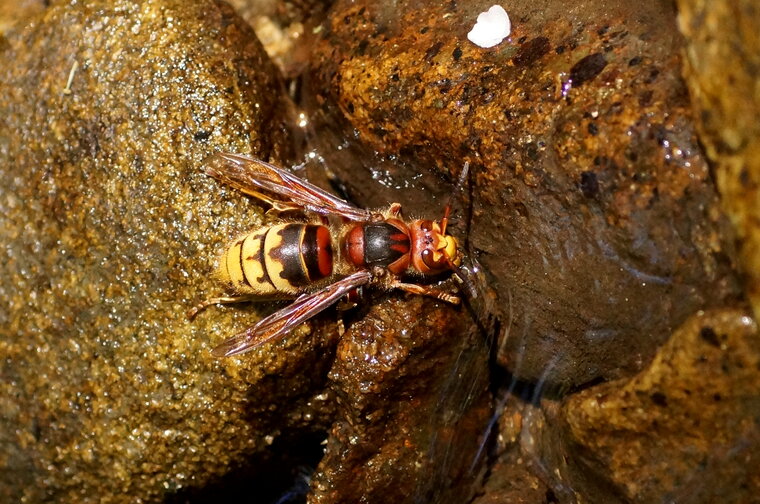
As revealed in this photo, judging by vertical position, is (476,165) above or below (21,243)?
below

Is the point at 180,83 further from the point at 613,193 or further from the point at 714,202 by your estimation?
the point at 714,202

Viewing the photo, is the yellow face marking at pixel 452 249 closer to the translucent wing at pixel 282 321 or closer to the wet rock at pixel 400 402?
the wet rock at pixel 400 402

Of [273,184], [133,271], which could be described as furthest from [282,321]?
[133,271]

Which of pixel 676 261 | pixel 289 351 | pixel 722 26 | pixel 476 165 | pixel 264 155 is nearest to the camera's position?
pixel 722 26

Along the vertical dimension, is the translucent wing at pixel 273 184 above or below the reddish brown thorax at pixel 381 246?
above

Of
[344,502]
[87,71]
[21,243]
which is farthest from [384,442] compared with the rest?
[87,71]

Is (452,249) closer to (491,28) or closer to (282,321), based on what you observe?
(282,321)

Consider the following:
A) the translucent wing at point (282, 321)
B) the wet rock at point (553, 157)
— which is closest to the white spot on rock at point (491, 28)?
the wet rock at point (553, 157)

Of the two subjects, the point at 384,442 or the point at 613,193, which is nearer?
the point at 613,193
